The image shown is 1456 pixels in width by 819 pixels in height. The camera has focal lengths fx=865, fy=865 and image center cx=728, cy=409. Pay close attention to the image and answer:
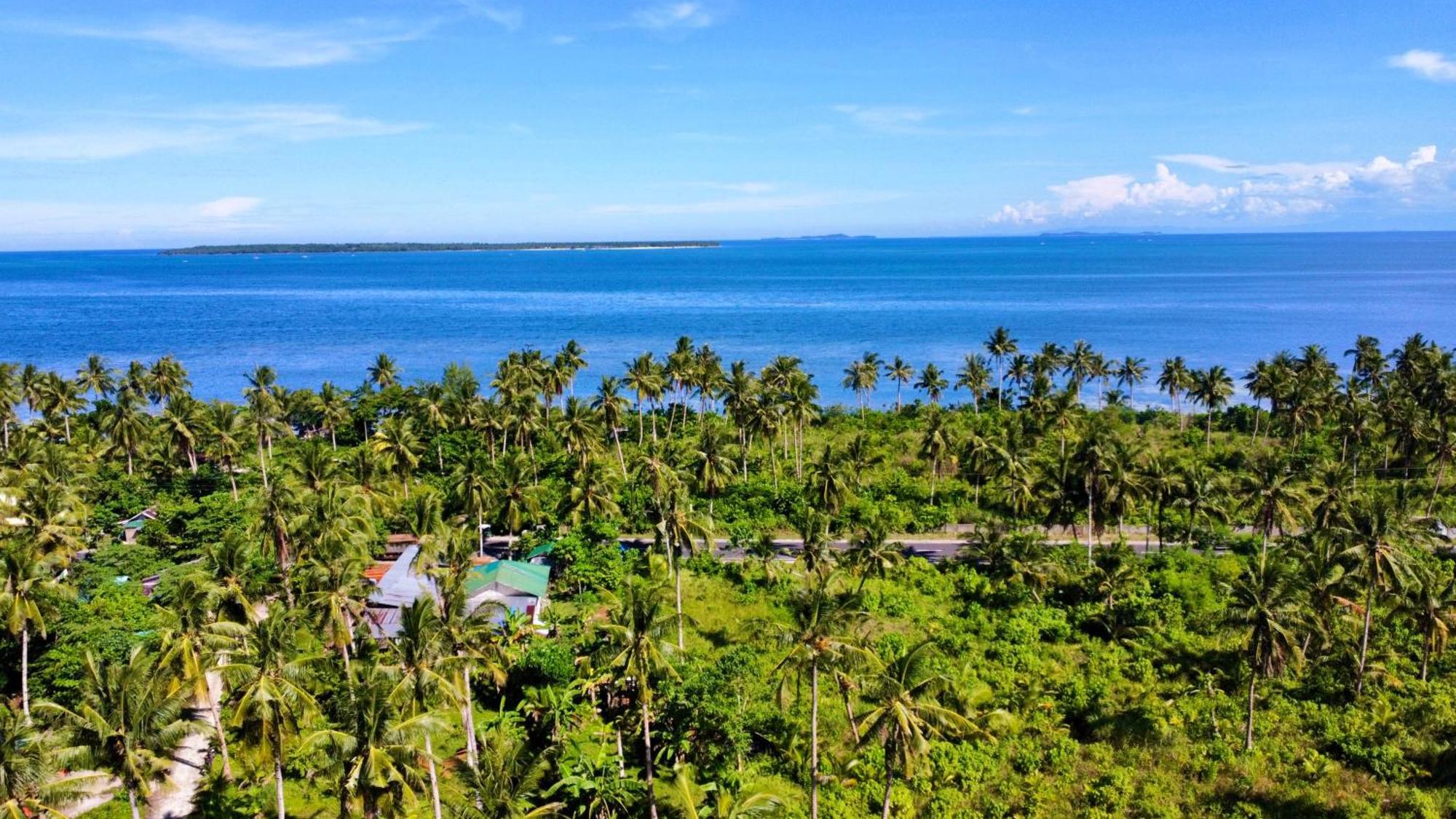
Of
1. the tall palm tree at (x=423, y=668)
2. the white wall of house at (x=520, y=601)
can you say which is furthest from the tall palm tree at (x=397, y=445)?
the tall palm tree at (x=423, y=668)

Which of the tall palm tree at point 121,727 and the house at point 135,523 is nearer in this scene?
the tall palm tree at point 121,727

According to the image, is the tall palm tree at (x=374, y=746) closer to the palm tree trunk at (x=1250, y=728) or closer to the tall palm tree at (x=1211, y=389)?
the palm tree trunk at (x=1250, y=728)

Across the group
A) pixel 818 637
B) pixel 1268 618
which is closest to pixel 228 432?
pixel 818 637

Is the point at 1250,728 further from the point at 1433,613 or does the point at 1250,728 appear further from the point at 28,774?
the point at 28,774

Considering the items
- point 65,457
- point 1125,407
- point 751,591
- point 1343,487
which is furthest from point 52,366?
point 1343,487

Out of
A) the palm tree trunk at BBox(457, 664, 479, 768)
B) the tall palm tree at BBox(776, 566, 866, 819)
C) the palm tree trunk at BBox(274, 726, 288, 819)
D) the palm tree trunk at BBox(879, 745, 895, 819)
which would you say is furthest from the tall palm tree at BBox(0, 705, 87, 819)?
the palm tree trunk at BBox(879, 745, 895, 819)

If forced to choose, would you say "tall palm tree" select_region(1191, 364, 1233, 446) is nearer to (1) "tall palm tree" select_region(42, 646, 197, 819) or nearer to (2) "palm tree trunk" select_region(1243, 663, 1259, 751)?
(2) "palm tree trunk" select_region(1243, 663, 1259, 751)

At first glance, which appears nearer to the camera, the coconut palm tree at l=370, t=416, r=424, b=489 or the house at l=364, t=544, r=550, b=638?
the house at l=364, t=544, r=550, b=638

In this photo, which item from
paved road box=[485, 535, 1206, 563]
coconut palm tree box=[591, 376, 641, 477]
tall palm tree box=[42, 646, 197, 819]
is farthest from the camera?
coconut palm tree box=[591, 376, 641, 477]
